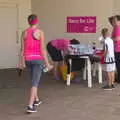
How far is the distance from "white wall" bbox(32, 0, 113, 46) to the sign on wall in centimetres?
13

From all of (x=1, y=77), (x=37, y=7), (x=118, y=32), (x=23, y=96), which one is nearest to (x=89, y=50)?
(x=118, y=32)

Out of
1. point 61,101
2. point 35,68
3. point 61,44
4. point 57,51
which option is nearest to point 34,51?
point 35,68

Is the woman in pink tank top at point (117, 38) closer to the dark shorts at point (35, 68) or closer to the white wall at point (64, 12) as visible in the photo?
the white wall at point (64, 12)

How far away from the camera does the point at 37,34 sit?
8.66 m

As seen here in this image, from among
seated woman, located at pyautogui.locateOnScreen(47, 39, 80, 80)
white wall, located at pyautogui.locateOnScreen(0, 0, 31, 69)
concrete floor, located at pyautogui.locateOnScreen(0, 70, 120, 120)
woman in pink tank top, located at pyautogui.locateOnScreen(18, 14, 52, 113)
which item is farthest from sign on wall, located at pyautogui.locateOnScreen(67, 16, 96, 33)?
woman in pink tank top, located at pyautogui.locateOnScreen(18, 14, 52, 113)

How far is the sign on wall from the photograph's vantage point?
50.3 feet

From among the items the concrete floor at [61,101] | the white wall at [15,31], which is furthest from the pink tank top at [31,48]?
the white wall at [15,31]

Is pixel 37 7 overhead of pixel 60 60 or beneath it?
overhead

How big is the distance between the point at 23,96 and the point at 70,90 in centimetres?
140

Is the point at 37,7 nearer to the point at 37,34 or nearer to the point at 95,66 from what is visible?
the point at 95,66

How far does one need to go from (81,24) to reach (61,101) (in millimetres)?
5948

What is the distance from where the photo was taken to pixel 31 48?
869 cm

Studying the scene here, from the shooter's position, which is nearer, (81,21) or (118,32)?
(118,32)

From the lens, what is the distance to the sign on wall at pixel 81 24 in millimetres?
15320
